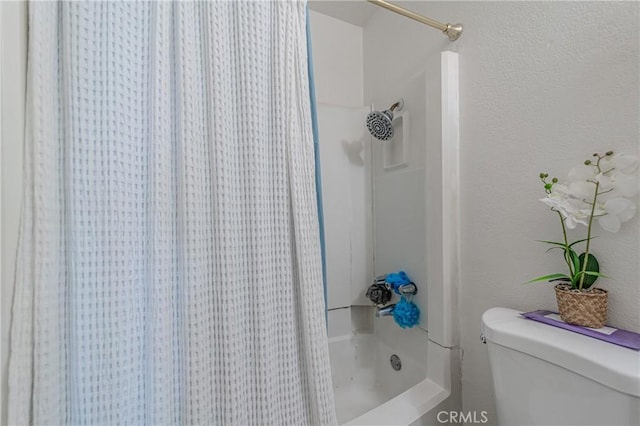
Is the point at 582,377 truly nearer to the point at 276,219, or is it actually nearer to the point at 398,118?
the point at 276,219

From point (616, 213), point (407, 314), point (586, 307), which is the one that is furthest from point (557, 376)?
point (407, 314)

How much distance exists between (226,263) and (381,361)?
1.21 m

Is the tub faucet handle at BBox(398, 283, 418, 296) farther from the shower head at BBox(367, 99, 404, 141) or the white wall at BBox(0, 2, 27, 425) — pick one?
the white wall at BBox(0, 2, 27, 425)

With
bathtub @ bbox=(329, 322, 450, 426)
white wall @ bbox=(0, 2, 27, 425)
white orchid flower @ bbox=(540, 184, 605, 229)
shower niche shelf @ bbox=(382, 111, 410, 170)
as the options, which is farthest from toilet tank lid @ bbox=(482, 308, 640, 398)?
white wall @ bbox=(0, 2, 27, 425)

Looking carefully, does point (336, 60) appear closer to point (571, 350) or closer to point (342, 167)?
point (342, 167)

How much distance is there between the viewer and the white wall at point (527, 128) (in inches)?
25.1

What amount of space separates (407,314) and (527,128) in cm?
83

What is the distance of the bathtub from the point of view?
914 mm

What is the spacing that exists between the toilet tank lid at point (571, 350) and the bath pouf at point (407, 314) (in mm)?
454

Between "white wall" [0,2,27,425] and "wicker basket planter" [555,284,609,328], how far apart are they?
113cm

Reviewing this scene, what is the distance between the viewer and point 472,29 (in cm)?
98

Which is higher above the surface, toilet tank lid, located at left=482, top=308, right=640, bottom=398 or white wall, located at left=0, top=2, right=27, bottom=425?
white wall, located at left=0, top=2, right=27, bottom=425

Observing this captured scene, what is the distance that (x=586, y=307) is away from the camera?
635 millimetres

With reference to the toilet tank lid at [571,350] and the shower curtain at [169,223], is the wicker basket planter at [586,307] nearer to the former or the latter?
the toilet tank lid at [571,350]
